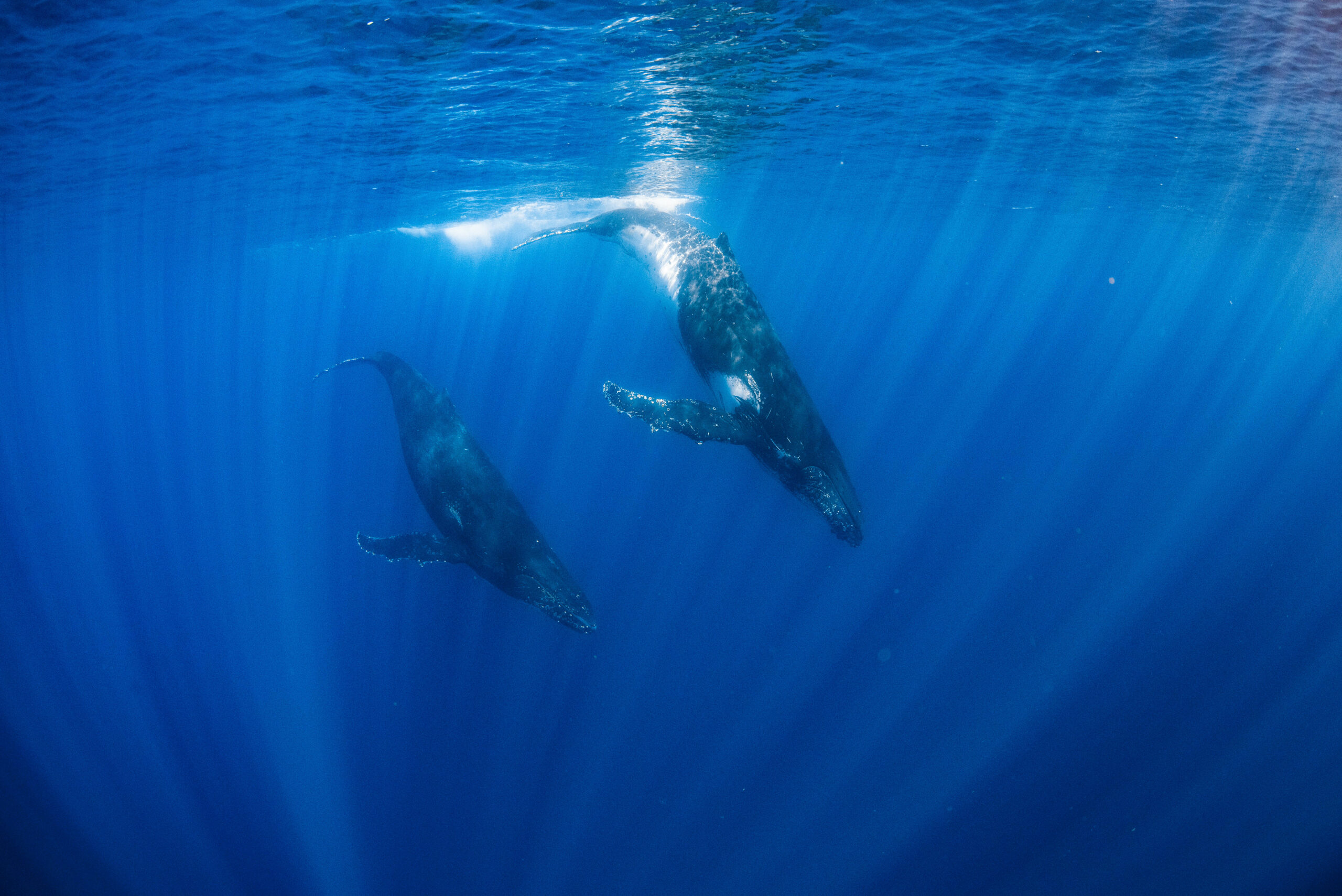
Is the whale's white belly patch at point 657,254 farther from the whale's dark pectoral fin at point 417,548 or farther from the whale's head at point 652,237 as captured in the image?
the whale's dark pectoral fin at point 417,548

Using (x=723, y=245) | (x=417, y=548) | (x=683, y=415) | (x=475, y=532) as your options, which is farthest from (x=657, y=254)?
(x=417, y=548)

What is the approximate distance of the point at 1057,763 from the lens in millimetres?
10875

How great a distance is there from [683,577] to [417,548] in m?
8.41

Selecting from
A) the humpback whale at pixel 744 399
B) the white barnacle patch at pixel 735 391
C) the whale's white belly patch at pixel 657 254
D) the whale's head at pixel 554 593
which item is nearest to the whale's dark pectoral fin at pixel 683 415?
the humpback whale at pixel 744 399

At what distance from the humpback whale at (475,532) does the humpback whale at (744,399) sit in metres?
3.03

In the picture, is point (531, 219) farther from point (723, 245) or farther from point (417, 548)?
point (417, 548)

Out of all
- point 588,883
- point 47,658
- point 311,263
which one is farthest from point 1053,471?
point 311,263

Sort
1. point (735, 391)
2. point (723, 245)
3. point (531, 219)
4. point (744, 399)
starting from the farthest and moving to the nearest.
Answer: point (531, 219)
point (723, 245)
point (735, 391)
point (744, 399)

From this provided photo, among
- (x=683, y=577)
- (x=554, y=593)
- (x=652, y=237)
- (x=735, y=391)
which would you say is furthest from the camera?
(x=683, y=577)

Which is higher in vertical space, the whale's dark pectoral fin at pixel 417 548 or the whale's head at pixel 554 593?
the whale's head at pixel 554 593

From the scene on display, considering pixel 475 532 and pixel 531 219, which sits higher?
pixel 475 532

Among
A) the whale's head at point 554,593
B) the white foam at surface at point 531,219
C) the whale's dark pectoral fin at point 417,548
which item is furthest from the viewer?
the white foam at surface at point 531,219

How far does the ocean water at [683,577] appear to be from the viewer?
9.78 m

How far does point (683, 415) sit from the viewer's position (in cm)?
744
